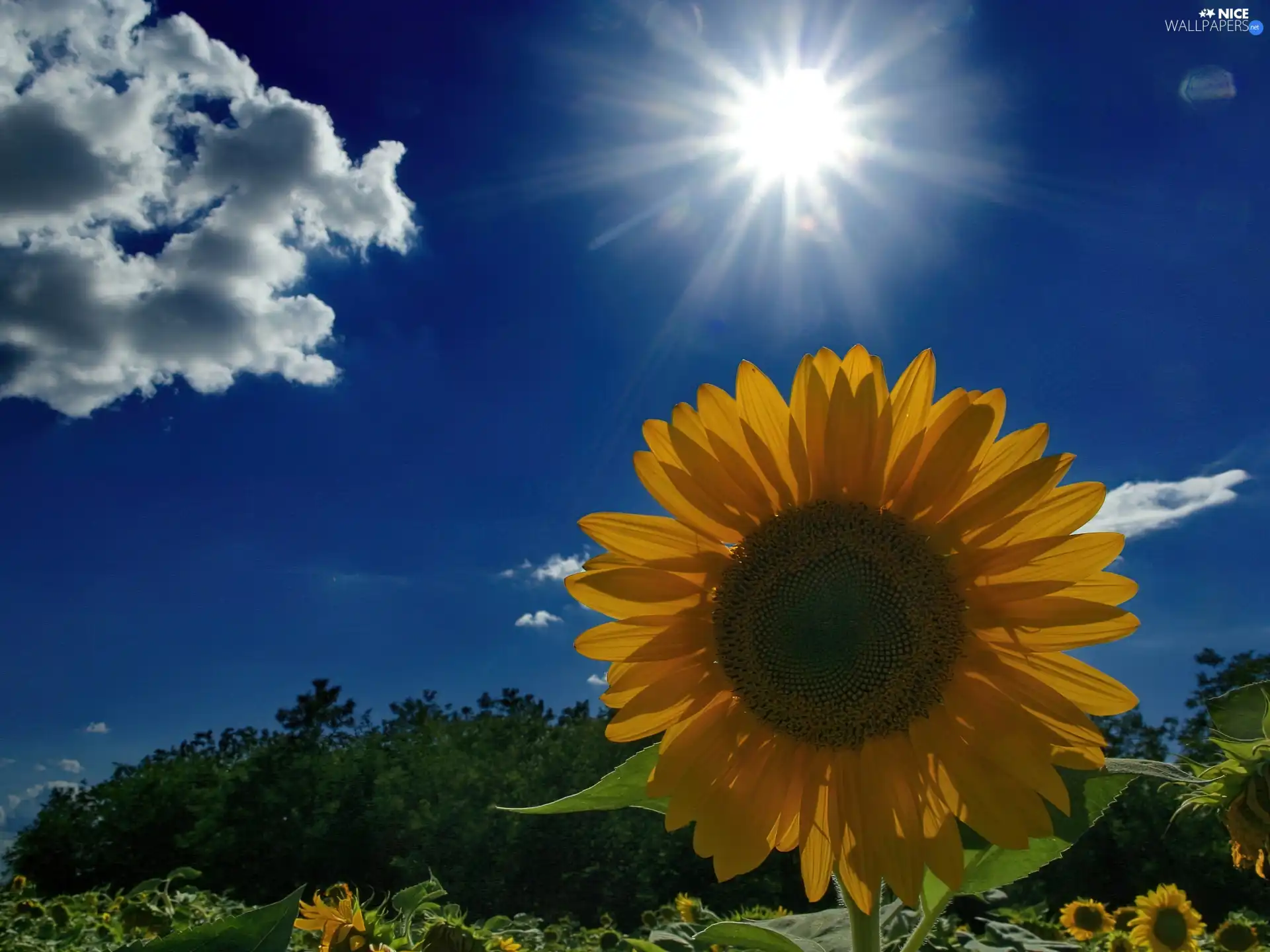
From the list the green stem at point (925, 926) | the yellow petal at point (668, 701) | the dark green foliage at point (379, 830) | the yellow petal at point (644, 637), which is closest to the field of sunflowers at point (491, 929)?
the green stem at point (925, 926)

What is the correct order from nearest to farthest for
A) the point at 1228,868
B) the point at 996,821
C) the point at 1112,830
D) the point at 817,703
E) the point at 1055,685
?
the point at 996,821, the point at 1055,685, the point at 817,703, the point at 1228,868, the point at 1112,830

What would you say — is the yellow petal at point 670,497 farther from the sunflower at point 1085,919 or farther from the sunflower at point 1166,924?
the sunflower at point 1085,919

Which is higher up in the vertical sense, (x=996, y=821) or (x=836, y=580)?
(x=836, y=580)

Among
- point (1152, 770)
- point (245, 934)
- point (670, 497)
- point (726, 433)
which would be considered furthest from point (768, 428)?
point (245, 934)

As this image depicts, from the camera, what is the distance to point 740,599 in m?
1.61

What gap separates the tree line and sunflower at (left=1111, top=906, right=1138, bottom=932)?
8.50 meters

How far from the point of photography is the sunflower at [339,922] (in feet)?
5.14

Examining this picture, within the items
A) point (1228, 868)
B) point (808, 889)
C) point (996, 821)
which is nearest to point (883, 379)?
point (996, 821)

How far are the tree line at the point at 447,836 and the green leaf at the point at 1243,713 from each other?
12879mm

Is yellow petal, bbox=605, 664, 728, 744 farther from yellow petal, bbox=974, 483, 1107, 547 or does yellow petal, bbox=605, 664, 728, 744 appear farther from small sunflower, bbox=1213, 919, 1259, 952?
small sunflower, bbox=1213, 919, 1259, 952

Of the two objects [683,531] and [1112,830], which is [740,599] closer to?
[683,531]

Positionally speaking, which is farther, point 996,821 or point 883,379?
point 883,379

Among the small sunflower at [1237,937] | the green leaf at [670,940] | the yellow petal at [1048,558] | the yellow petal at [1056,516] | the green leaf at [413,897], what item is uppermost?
the yellow petal at [1056,516]

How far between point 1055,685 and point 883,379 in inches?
21.6
